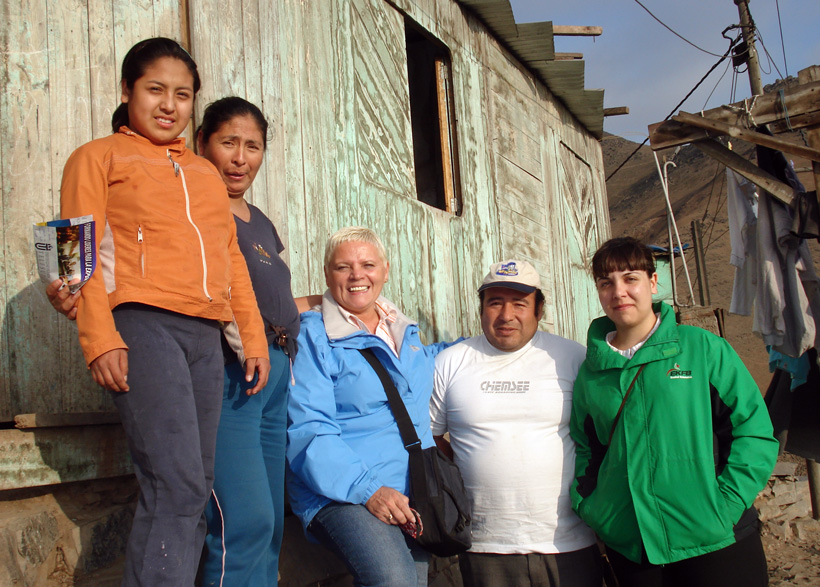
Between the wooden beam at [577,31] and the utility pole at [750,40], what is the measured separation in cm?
814

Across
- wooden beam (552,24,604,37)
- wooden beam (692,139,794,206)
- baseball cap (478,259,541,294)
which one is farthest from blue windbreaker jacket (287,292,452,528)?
wooden beam (552,24,604,37)

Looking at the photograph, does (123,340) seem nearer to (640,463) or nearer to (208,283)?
(208,283)

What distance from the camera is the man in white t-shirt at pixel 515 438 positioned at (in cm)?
267

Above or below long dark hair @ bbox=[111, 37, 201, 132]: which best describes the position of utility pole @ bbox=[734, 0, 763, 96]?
above

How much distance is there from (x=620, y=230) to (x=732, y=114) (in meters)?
44.0

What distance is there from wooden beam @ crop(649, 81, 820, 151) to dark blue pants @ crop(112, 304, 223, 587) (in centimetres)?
421

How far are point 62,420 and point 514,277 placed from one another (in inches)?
77.1

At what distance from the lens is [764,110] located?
4.68 m

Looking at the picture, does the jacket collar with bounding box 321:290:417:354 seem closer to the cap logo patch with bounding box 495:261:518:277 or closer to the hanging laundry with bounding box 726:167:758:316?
the cap logo patch with bounding box 495:261:518:277

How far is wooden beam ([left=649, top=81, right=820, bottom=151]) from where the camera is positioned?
14.9 ft

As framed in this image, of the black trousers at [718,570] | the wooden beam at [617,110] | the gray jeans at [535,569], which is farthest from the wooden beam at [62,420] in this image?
the wooden beam at [617,110]

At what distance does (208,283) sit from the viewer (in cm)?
210

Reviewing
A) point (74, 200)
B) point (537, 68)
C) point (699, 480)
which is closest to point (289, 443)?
point (74, 200)

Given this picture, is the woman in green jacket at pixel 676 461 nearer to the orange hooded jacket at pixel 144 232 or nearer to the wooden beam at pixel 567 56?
the orange hooded jacket at pixel 144 232
